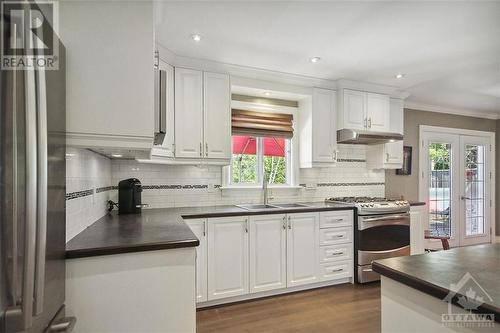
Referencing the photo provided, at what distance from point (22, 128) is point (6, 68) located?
6.3 inches

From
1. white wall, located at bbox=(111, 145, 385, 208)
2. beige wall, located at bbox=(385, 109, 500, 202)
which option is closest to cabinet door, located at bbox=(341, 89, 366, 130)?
white wall, located at bbox=(111, 145, 385, 208)

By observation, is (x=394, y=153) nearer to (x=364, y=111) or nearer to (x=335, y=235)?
(x=364, y=111)

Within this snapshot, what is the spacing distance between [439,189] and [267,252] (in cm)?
371

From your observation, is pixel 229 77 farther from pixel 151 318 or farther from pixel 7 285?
pixel 7 285

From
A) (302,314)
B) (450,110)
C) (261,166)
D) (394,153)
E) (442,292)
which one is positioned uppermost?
(450,110)

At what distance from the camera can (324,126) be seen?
140 inches

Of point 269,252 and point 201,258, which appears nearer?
point 201,258

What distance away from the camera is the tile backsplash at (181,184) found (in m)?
1.66

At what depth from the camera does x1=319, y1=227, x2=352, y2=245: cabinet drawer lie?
3.12 metres

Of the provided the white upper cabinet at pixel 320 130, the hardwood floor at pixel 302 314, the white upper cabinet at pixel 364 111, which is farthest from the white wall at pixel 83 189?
the white upper cabinet at pixel 364 111

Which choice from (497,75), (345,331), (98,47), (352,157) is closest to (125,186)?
(98,47)

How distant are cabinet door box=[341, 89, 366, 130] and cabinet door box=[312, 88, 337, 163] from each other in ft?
0.49

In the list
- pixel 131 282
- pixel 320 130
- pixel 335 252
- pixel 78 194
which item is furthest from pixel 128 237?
pixel 320 130

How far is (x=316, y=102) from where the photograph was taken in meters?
3.52
